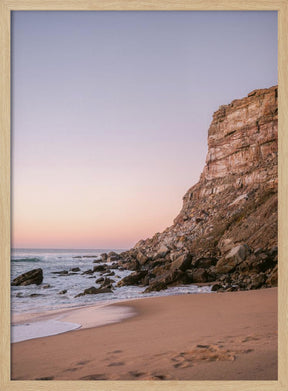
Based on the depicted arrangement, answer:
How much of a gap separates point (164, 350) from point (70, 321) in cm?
204

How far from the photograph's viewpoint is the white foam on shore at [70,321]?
411 centimetres

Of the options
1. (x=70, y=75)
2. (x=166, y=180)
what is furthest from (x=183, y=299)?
(x=70, y=75)

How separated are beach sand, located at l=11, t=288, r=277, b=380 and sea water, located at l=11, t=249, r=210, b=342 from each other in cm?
48

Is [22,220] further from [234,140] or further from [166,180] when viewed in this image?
[234,140]

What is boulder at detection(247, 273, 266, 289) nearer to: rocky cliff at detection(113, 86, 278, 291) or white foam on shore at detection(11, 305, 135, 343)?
rocky cliff at detection(113, 86, 278, 291)

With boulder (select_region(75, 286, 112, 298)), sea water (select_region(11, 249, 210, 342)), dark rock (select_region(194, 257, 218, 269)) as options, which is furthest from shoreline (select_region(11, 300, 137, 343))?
dark rock (select_region(194, 257, 218, 269))

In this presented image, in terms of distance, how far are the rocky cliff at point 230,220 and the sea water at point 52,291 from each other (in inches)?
33.2

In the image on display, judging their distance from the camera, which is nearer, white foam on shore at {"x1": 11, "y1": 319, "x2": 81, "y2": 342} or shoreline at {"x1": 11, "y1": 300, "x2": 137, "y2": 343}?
white foam on shore at {"x1": 11, "y1": 319, "x2": 81, "y2": 342}

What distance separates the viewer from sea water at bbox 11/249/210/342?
169 inches

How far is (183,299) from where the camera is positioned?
632cm

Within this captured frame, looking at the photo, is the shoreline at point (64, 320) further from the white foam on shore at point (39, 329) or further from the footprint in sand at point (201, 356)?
the footprint in sand at point (201, 356)

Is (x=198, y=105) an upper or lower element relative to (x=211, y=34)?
lower

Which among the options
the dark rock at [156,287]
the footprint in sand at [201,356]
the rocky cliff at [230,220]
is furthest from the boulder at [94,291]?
the footprint in sand at [201,356]

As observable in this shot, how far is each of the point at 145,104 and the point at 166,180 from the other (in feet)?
4.50
